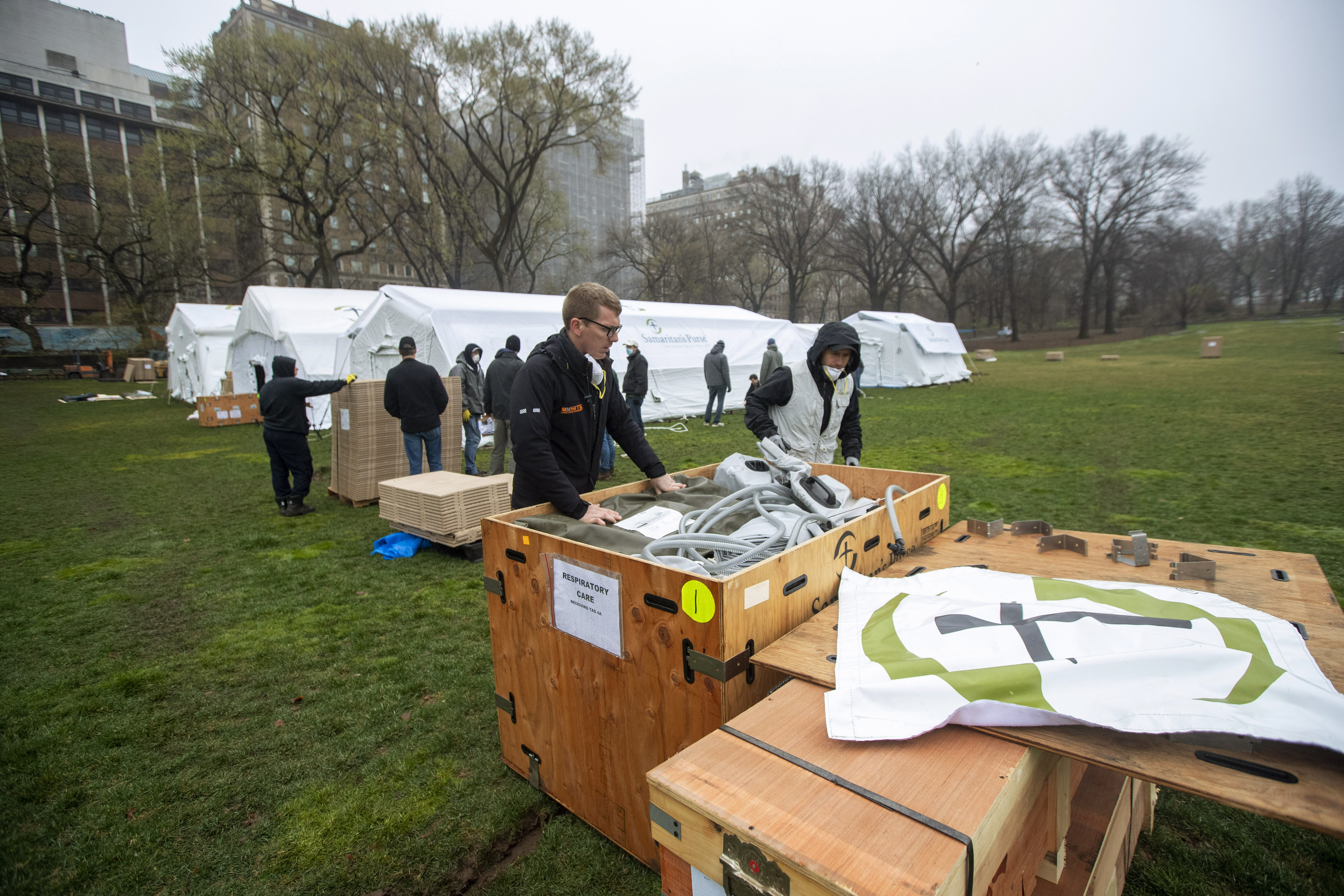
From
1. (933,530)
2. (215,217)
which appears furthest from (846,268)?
(933,530)

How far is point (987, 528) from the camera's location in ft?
9.07

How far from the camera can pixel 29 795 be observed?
277cm

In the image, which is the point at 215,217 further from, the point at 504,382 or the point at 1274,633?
the point at 1274,633

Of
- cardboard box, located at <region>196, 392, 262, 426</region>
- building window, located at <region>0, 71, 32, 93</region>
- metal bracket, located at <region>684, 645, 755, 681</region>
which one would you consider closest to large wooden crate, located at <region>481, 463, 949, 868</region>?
metal bracket, located at <region>684, 645, 755, 681</region>

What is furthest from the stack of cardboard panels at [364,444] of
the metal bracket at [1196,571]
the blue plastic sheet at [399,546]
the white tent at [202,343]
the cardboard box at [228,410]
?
the white tent at [202,343]

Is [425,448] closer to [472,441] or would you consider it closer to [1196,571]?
[472,441]

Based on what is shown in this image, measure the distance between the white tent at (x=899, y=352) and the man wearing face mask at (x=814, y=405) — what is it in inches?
757

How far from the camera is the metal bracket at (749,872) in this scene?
3.68 ft

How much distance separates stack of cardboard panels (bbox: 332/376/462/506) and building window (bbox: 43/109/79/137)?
6672 cm

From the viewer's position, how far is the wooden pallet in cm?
786

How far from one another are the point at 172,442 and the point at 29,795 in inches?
517

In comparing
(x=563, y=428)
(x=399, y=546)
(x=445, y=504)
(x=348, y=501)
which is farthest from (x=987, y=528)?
(x=348, y=501)

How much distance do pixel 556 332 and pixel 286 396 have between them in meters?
3.41

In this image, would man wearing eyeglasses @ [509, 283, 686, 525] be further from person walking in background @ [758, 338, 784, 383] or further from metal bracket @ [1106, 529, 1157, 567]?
person walking in background @ [758, 338, 784, 383]
